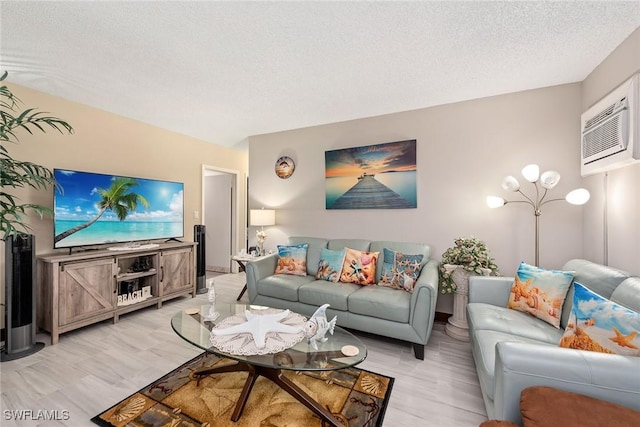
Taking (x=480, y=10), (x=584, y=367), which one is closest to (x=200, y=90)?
(x=480, y=10)

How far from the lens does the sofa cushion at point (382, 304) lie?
2285 millimetres

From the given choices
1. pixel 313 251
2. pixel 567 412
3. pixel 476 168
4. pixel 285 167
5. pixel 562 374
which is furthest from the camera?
pixel 285 167

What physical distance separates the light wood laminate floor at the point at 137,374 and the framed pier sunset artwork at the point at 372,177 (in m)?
1.59

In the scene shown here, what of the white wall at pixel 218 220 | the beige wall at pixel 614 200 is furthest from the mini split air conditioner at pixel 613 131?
the white wall at pixel 218 220

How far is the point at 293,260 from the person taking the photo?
10.7ft

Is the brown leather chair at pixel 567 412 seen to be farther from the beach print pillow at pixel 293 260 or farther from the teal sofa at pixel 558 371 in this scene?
the beach print pillow at pixel 293 260

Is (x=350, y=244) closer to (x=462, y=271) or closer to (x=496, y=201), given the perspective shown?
(x=462, y=271)

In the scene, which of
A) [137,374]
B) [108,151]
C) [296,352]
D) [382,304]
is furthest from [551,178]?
[108,151]

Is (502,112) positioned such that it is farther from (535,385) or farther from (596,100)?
(535,385)

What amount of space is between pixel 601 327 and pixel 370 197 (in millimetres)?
2404

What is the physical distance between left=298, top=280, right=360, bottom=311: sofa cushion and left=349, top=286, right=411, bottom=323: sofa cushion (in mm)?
83

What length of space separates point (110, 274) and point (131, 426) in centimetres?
192

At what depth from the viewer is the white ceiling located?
1688 millimetres

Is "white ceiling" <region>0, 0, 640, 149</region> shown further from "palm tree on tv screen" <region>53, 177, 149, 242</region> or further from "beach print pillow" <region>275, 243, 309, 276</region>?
"beach print pillow" <region>275, 243, 309, 276</region>
